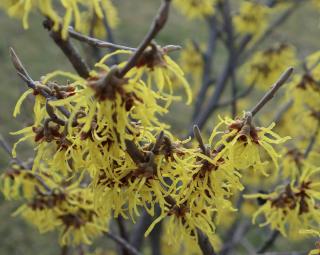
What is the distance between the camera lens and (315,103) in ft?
7.11

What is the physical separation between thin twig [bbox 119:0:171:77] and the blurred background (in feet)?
11.8

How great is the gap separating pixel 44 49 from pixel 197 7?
16.6 feet

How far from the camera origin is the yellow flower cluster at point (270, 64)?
309cm

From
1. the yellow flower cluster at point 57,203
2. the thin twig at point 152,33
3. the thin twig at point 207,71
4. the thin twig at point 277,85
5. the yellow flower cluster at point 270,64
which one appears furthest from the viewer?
the thin twig at point 207,71

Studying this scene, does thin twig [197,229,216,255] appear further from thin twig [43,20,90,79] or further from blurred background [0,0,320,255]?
blurred background [0,0,320,255]

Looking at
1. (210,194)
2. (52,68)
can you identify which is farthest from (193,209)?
(52,68)

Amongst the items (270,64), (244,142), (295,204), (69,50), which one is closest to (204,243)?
(244,142)

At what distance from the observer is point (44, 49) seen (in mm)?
7973

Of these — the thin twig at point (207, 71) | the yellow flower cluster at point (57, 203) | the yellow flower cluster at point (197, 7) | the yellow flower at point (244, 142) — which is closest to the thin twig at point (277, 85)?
the yellow flower at point (244, 142)

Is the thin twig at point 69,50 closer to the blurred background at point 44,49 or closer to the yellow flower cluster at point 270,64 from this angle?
the yellow flower cluster at point 270,64

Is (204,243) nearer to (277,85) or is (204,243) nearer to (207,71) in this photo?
(277,85)

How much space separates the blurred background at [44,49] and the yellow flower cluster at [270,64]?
1337 millimetres

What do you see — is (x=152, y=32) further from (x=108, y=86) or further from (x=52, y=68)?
(x=52, y=68)

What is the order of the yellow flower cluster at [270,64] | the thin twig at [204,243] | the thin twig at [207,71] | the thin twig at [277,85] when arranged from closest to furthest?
the thin twig at [277,85], the thin twig at [204,243], the yellow flower cluster at [270,64], the thin twig at [207,71]
